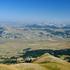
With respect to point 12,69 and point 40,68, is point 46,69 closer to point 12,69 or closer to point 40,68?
point 40,68

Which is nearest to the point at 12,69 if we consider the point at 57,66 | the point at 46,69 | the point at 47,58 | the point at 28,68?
the point at 28,68

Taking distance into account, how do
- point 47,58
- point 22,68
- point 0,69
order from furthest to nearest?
point 47,58, point 22,68, point 0,69

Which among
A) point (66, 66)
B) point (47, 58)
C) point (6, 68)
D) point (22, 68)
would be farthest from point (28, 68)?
point (47, 58)

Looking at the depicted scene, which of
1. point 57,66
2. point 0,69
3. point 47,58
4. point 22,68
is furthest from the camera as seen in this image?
point 47,58

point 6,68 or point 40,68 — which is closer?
point 6,68

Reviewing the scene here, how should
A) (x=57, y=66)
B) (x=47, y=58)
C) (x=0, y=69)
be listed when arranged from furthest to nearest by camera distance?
(x=47, y=58), (x=57, y=66), (x=0, y=69)

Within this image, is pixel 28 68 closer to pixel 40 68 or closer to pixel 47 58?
pixel 40 68

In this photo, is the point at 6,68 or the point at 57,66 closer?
the point at 6,68

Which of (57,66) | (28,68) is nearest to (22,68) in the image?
(28,68)
